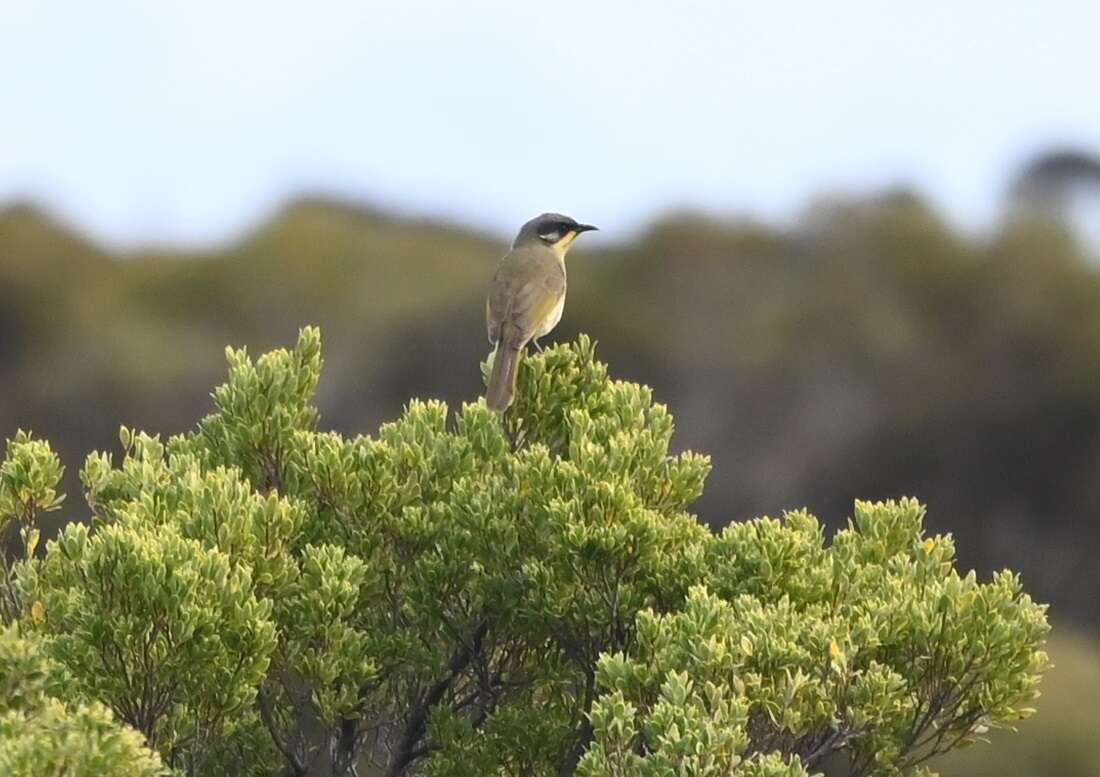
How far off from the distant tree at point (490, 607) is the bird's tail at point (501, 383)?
0.08 metres

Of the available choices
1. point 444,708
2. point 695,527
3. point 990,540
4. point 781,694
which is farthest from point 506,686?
point 990,540

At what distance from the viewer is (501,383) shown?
25.9 ft

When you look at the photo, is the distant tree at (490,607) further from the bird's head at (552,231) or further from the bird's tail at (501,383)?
the bird's head at (552,231)

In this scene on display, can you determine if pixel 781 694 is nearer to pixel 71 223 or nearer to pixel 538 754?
pixel 538 754

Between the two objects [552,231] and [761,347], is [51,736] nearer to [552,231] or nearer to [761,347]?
[552,231]

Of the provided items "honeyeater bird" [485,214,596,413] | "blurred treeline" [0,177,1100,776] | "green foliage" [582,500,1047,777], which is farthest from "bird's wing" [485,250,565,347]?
"blurred treeline" [0,177,1100,776]

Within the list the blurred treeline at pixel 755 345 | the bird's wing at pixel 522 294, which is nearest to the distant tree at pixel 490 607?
the bird's wing at pixel 522 294

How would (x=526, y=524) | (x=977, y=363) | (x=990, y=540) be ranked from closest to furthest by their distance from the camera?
(x=526, y=524) < (x=990, y=540) < (x=977, y=363)

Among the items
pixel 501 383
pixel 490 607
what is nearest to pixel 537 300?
pixel 501 383

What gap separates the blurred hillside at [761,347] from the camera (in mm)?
39000

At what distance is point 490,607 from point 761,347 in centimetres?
3705

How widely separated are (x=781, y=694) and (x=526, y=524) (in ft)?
3.83

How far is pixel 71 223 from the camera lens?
53031 mm

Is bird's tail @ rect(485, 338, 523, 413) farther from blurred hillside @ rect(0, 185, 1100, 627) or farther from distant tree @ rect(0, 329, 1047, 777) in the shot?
blurred hillside @ rect(0, 185, 1100, 627)
